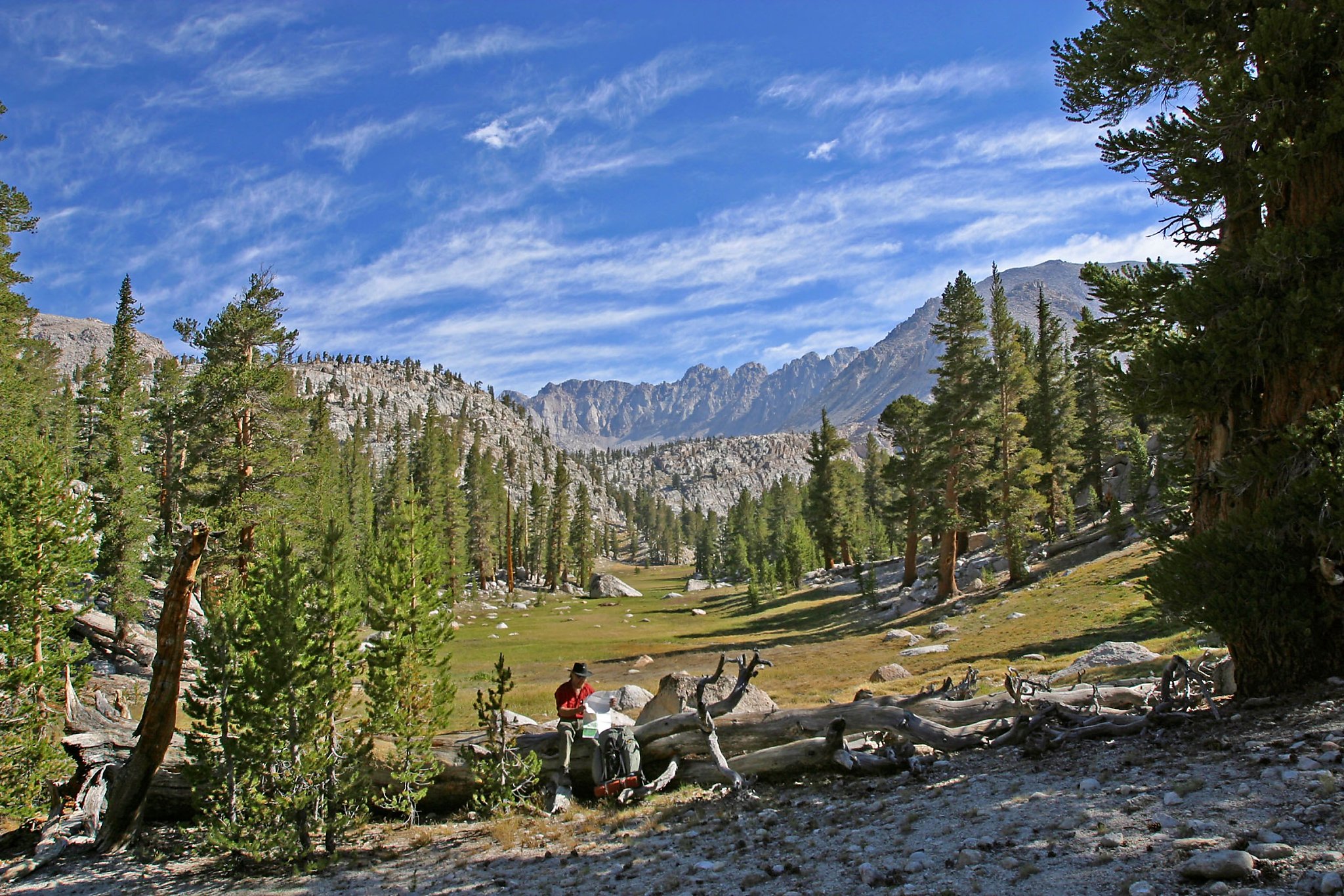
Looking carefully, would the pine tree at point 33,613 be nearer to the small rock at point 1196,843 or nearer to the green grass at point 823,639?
the green grass at point 823,639

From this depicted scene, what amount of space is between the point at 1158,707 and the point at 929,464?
104 ft

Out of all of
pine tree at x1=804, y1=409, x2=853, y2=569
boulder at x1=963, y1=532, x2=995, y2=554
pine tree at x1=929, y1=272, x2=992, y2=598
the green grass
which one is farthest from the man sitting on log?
pine tree at x1=804, y1=409, x2=853, y2=569

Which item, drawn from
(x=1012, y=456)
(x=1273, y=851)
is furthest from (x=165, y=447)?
(x=1273, y=851)

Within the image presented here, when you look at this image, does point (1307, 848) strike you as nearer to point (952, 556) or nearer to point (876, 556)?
point (952, 556)

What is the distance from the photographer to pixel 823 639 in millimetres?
41406

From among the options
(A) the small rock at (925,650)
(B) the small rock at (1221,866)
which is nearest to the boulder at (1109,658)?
(A) the small rock at (925,650)

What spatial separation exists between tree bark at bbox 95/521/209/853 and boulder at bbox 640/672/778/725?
31.2 ft

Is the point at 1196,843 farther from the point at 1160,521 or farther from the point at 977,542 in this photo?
the point at 977,542

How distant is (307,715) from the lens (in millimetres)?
10812

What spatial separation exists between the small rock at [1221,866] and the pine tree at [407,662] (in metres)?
10.6

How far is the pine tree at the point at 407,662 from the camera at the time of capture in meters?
11.7

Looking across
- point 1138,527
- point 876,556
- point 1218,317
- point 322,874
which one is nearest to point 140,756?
point 322,874

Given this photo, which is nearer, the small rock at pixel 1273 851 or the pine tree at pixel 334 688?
the small rock at pixel 1273 851

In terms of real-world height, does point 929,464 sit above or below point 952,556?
above
